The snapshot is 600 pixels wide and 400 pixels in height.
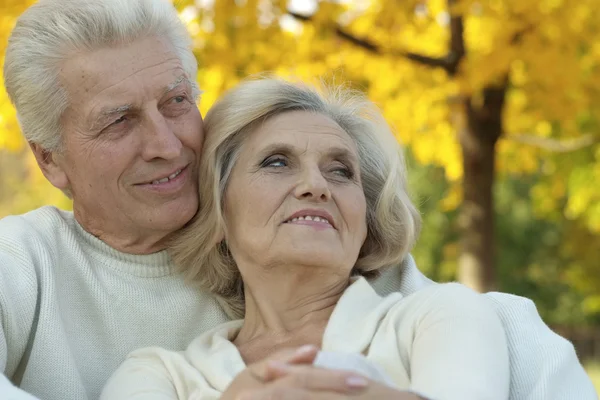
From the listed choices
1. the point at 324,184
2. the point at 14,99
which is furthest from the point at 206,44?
the point at 324,184

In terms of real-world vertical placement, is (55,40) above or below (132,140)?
above

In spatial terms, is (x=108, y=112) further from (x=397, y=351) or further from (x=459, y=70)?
(x=459, y=70)

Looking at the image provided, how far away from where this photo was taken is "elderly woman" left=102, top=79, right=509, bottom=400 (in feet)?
8.66

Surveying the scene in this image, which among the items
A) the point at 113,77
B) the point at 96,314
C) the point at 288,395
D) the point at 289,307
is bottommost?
the point at 96,314

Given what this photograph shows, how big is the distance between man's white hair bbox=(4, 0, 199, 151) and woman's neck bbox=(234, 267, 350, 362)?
0.82 meters

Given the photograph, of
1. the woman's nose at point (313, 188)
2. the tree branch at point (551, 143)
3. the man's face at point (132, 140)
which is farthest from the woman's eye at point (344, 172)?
the tree branch at point (551, 143)

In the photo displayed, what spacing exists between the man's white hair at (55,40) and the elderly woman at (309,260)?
1.27 feet

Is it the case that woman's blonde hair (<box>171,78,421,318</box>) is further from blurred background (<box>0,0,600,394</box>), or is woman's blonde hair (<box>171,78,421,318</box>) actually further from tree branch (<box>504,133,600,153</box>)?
tree branch (<box>504,133,600,153</box>)

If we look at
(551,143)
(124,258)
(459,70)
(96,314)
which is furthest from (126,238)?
(551,143)

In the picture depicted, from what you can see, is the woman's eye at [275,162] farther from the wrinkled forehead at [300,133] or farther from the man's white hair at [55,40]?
the man's white hair at [55,40]

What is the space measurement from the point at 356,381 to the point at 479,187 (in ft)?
17.9

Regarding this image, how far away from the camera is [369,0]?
24.2 ft

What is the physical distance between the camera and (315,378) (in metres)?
2.31

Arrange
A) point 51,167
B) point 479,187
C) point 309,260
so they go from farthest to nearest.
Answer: point 479,187 → point 51,167 → point 309,260
